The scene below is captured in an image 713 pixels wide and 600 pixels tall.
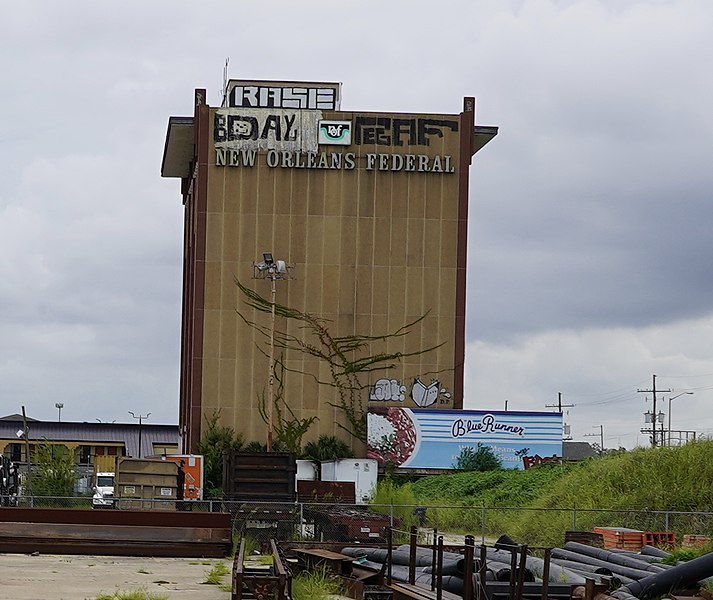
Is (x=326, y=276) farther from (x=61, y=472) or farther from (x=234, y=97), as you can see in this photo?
(x=61, y=472)

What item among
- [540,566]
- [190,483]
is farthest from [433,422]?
[540,566]

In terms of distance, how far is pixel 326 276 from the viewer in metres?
72.0

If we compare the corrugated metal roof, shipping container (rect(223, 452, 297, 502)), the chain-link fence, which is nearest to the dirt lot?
the chain-link fence

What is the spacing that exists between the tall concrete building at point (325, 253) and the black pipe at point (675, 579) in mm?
53814

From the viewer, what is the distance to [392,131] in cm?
7306

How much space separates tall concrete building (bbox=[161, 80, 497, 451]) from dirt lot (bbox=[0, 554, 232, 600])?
39261 millimetres

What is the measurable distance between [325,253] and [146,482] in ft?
90.5

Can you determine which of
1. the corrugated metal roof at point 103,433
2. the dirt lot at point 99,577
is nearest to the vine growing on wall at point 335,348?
the dirt lot at point 99,577

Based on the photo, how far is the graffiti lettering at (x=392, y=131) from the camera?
73.0m

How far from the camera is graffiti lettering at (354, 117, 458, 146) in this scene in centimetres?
7300

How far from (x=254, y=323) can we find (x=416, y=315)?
905 cm

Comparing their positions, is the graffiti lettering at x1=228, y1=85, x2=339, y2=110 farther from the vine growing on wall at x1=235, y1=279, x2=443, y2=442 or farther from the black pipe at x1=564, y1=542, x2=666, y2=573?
the black pipe at x1=564, y1=542, x2=666, y2=573

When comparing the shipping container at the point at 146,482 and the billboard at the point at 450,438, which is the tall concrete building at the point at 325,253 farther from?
the shipping container at the point at 146,482

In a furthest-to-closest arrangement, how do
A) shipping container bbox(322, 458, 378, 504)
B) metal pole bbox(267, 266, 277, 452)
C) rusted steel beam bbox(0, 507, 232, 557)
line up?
shipping container bbox(322, 458, 378, 504), metal pole bbox(267, 266, 277, 452), rusted steel beam bbox(0, 507, 232, 557)
